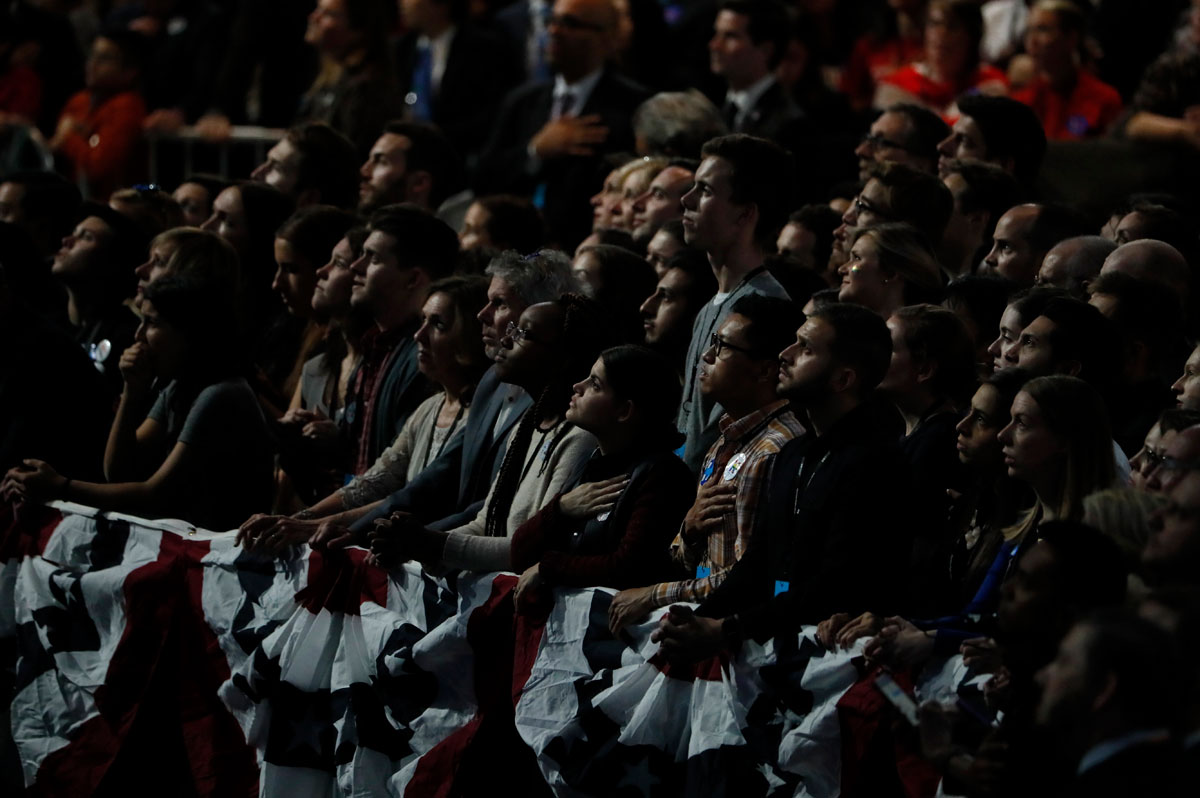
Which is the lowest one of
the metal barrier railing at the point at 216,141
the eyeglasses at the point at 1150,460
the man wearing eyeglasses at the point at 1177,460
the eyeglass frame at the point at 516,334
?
the metal barrier railing at the point at 216,141

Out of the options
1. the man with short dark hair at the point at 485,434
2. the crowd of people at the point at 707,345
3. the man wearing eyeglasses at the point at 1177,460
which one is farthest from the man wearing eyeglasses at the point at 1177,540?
the man with short dark hair at the point at 485,434

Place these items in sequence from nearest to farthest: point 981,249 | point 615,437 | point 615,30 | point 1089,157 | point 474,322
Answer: point 615,437 → point 474,322 → point 981,249 → point 1089,157 → point 615,30

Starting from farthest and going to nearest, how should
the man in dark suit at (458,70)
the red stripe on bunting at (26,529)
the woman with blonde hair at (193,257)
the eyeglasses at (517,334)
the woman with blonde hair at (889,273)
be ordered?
the man in dark suit at (458,70)
the woman with blonde hair at (193,257)
the red stripe on bunting at (26,529)
the woman with blonde hair at (889,273)
the eyeglasses at (517,334)

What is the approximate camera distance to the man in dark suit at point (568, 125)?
10.5m

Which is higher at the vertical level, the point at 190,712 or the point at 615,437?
the point at 615,437

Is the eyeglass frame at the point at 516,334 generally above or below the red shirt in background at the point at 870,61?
above

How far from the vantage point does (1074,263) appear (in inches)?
288

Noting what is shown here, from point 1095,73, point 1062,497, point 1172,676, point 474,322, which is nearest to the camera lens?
point 1172,676

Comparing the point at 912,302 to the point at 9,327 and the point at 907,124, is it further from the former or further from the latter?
the point at 9,327

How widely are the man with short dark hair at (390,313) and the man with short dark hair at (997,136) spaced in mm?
2246

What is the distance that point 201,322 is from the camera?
792 centimetres

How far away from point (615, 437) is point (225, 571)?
61.1 inches

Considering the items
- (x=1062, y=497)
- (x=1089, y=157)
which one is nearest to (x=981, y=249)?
(x=1089, y=157)

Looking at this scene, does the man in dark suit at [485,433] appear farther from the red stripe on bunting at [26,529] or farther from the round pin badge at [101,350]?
the round pin badge at [101,350]
